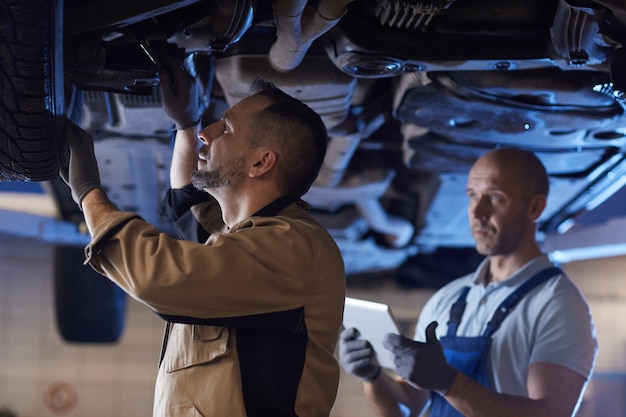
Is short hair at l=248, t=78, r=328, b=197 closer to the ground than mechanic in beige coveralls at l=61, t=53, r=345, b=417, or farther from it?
farther from it

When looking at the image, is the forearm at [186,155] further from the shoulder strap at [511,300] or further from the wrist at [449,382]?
the shoulder strap at [511,300]

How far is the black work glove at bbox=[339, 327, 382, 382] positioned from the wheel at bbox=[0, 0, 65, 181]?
46.7 inches

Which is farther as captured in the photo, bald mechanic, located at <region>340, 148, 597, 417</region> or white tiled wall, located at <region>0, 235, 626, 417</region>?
white tiled wall, located at <region>0, 235, 626, 417</region>

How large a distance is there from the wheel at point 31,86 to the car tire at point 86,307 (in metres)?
2.33

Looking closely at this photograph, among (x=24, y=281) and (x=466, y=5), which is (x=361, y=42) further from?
(x=24, y=281)

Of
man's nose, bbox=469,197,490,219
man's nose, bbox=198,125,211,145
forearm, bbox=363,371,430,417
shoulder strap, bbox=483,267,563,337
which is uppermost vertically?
man's nose, bbox=198,125,211,145

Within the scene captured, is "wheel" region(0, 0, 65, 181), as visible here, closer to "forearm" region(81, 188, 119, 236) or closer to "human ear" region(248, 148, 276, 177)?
"forearm" region(81, 188, 119, 236)

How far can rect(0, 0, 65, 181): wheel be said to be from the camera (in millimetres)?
1470

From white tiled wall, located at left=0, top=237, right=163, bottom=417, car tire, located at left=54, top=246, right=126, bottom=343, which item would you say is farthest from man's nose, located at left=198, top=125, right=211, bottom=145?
white tiled wall, located at left=0, top=237, right=163, bottom=417

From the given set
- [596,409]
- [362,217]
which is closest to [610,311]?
[596,409]

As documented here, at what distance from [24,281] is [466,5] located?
7.69 metres

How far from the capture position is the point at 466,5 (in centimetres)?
209

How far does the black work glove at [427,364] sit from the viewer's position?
2.26 m

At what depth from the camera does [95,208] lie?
153 cm
